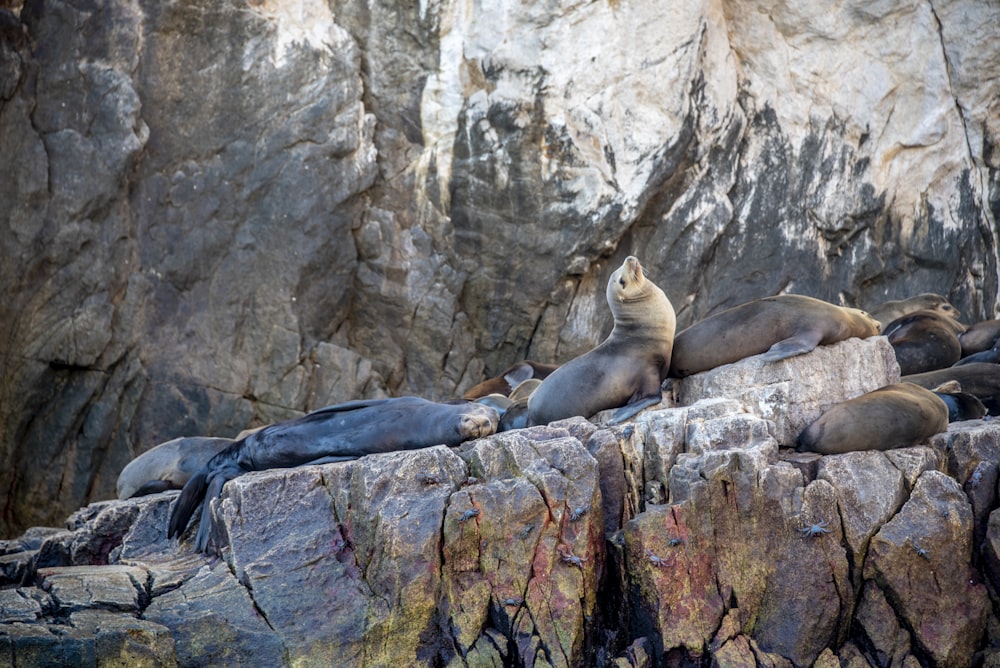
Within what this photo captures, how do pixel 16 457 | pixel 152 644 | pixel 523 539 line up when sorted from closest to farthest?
pixel 152 644
pixel 523 539
pixel 16 457

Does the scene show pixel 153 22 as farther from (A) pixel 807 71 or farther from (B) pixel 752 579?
(B) pixel 752 579

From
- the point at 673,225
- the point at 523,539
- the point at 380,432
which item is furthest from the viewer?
the point at 673,225

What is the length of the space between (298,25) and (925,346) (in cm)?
795

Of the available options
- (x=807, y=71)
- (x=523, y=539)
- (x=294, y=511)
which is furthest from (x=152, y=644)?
(x=807, y=71)

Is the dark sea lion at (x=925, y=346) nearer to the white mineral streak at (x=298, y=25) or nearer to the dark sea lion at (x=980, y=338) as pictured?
the dark sea lion at (x=980, y=338)

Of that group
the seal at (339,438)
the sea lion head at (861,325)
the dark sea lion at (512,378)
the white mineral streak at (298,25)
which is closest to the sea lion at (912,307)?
the dark sea lion at (512,378)

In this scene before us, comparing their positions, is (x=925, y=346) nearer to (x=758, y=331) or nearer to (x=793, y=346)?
(x=758, y=331)

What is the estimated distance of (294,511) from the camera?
6555 mm

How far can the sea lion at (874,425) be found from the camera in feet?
24.0

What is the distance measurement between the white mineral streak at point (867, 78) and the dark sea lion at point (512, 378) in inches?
182

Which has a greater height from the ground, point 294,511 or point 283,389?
point 294,511

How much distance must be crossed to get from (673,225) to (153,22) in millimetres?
6558

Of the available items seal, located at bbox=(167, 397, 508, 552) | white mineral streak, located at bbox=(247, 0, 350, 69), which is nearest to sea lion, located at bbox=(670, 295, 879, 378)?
seal, located at bbox=(167, 397, 508, 552)

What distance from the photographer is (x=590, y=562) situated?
6652mm
